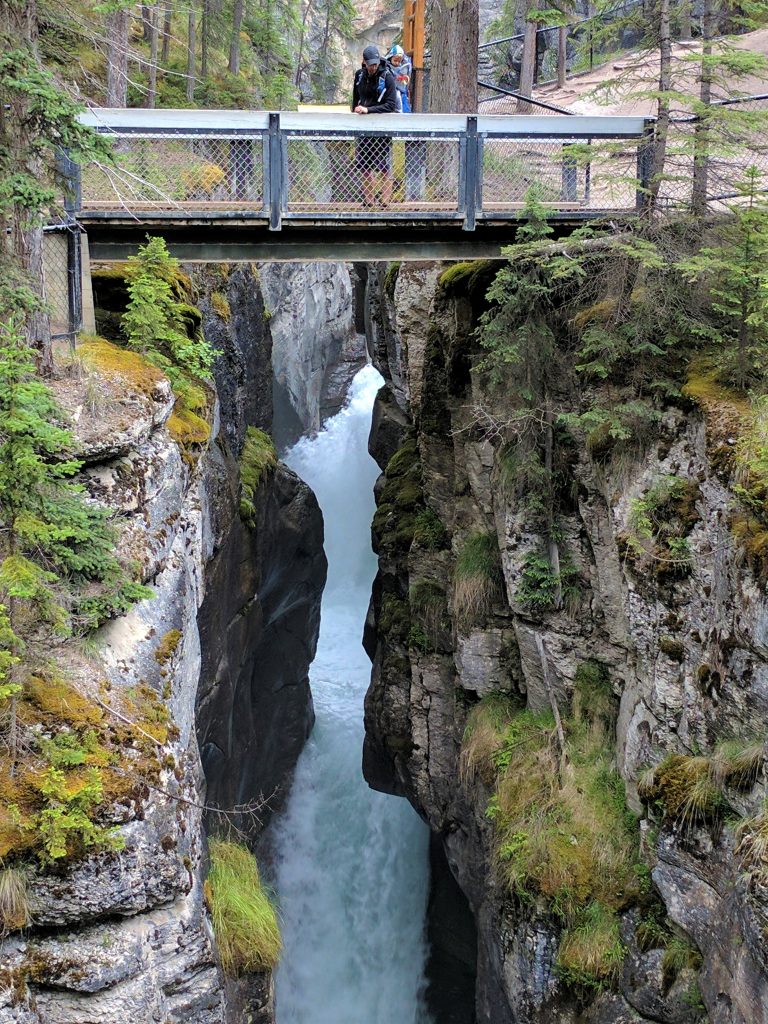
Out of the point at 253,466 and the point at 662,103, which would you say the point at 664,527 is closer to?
the point at 662,103

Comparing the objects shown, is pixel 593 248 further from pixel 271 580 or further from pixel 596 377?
pixel 271 580

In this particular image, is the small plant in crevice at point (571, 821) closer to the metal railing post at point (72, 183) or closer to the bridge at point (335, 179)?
the bridge at point (335, 179)

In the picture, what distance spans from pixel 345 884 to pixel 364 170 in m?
11.9

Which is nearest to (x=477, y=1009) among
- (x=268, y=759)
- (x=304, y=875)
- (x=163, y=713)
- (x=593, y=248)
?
(x=304, y=875)

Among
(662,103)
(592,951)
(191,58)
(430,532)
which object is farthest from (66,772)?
(191,58)

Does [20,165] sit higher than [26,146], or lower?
lower

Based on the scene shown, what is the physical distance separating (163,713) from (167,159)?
584 centimetres

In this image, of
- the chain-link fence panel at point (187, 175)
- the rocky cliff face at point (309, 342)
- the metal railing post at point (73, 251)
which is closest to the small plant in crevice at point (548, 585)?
the chain-link fence panel at point (187, 175)

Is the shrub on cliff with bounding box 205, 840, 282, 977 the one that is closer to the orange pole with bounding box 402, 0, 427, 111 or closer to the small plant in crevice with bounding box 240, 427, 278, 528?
the small plant in crevice with bounding box 240, 427, 278, 528

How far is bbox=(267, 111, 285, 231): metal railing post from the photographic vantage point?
10031 mm

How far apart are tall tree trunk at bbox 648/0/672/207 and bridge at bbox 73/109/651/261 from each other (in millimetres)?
317

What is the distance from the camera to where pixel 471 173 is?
1065cm

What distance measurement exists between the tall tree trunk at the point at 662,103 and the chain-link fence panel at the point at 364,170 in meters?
Answer: 2.18

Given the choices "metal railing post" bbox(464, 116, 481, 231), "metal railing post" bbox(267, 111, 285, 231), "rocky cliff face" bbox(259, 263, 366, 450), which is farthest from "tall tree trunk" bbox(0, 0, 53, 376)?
"rocky cliff face" bbox(259, 263, 366, 450)
